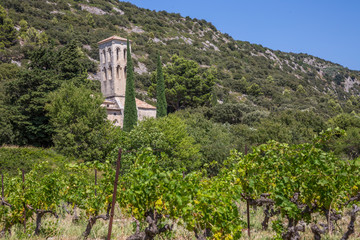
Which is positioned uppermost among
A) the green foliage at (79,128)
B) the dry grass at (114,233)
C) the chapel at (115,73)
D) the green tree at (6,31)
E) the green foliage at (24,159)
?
the green tree at (6,31)

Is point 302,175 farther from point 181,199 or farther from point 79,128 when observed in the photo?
point 79,128

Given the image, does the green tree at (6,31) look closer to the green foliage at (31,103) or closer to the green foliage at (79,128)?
the green foliage at (31,103)

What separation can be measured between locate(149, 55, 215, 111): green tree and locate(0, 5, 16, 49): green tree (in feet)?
91.9

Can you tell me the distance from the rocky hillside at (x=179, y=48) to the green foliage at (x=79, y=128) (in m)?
30.5

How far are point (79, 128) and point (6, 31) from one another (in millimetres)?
44130

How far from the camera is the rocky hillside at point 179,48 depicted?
58.5 m

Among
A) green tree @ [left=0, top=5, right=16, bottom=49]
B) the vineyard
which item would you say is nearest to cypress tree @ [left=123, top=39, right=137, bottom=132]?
the vineyard

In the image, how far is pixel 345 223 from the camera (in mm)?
6926

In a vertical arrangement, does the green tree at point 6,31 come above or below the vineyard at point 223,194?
above

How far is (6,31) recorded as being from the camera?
52.7 metres

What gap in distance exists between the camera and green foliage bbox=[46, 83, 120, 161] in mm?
20000

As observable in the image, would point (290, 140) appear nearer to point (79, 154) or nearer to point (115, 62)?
point (79, 154)

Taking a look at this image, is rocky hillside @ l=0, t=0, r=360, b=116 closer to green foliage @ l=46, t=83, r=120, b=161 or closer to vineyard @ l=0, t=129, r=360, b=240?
green foliage @ l=46, t=83, r=120, b=161

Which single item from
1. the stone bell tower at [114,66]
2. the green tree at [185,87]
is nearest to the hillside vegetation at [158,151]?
the green tree at [185,87]
